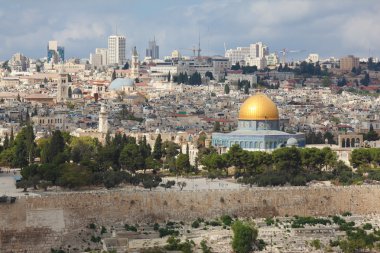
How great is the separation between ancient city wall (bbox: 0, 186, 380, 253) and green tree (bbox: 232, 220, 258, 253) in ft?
15.3

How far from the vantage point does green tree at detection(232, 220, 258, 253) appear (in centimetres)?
3744

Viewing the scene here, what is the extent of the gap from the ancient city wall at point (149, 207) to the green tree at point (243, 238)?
15.3ft

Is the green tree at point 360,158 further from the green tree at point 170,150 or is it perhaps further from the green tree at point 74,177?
the green tree at point 74,177

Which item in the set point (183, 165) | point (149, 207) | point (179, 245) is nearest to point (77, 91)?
point (183, 165)

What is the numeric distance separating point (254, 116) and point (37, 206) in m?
23.0

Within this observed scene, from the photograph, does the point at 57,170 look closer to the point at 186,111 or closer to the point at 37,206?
the point at 37,206

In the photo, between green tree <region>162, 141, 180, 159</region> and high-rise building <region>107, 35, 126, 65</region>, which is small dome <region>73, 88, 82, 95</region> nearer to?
green tree <region>162, 141, 180, 159</region>

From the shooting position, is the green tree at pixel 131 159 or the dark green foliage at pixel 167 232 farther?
the green tree at pixel 131 159

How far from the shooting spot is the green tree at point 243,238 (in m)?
37.4

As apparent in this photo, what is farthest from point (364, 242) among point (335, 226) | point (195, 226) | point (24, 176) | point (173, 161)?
point (173, 161)

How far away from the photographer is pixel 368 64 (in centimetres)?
17688

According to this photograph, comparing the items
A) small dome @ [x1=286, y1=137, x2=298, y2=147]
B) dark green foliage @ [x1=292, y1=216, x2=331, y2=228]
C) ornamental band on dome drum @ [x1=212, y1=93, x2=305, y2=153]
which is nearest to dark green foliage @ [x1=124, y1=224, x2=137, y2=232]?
dark green foliage @ [x1=292, y1=216, x2=331, y2=228]

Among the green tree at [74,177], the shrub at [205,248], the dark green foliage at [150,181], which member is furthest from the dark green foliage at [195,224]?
the green tree at [74,177]

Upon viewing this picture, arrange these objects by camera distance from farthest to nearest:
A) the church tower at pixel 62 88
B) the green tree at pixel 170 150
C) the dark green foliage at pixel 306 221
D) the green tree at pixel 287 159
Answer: the church tower at pixel 62 88 < the green tree at pixel 170 150 < the green tree at pixel 287 159 < the dark green foliage at pixel 306 221
